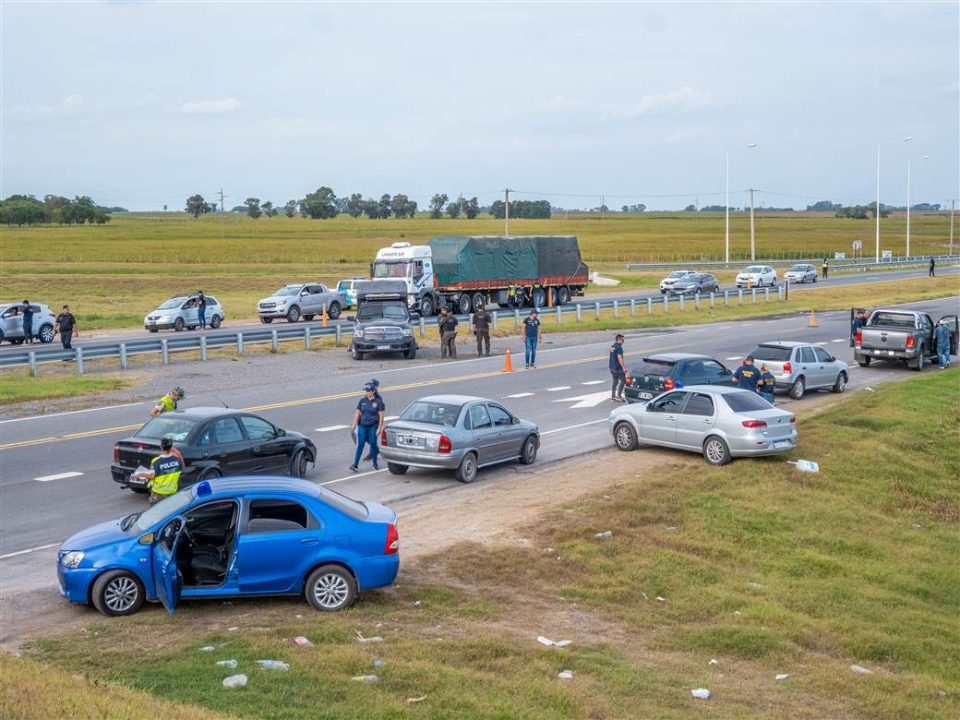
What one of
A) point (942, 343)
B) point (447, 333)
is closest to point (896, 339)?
point (942, 343)

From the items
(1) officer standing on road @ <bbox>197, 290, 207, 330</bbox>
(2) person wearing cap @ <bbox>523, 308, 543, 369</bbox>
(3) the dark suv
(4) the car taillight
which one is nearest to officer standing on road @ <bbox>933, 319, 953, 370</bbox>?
(2) person wearing cap @ <bbox>523, 308, 543, 369</bbox>

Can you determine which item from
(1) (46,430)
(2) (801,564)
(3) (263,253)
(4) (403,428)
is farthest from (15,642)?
(3) (263,253)

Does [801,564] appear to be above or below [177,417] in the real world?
below

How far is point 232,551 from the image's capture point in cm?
1178

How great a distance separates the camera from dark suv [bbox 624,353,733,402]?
24.9m

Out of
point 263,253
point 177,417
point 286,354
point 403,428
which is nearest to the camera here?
point 177,417

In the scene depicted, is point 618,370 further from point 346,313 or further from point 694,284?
point 694,284

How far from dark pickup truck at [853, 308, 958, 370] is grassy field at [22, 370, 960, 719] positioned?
1568 centimetres

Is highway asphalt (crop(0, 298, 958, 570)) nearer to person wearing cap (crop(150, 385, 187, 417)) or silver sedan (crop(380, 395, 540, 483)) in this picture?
silver sedan (crop(380, 395, 540, 483))

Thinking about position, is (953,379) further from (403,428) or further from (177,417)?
A: (177,417)

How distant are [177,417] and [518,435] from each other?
603 cm

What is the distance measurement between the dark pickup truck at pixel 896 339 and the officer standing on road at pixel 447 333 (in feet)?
42.1

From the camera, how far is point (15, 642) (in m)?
10.7

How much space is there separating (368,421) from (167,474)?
6072 mm
